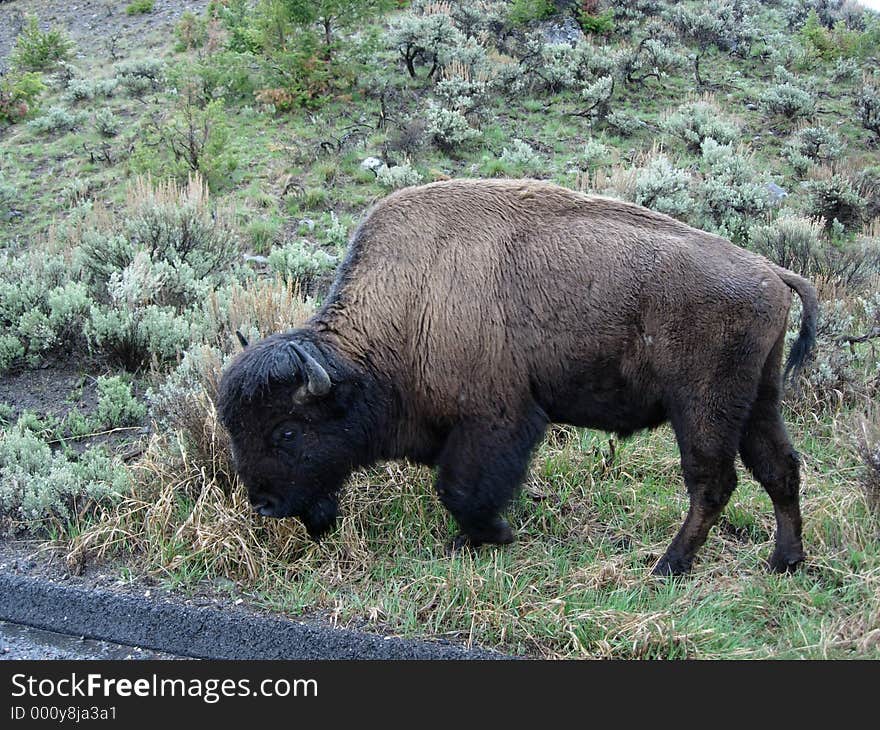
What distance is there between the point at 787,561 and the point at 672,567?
0.65 m

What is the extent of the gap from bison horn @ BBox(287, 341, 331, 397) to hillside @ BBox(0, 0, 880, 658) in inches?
41.9

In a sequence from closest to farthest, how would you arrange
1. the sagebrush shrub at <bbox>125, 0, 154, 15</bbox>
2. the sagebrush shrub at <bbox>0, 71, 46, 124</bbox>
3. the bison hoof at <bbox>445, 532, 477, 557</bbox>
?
the bison hoof at <bbox>445, 532, 477, 557</bbox> < the sagebrush shrub at <bbox>0, 71, 46, 124</bbox> < the sagebrush shrub at <bbox>125, 0, 154, 15</bbox>

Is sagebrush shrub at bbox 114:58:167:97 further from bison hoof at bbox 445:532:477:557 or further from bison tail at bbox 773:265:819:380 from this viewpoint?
bison tail at bbox 773:265:819:380

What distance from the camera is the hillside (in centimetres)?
478

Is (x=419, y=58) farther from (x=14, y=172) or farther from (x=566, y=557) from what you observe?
(x=566, y=557)

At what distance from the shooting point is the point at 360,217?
1068 centimetres

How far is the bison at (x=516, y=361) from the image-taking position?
4.59 metres

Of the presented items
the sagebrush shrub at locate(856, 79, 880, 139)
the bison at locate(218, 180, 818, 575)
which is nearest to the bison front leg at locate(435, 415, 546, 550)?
the bison at locate(218, 180, 818, 575)

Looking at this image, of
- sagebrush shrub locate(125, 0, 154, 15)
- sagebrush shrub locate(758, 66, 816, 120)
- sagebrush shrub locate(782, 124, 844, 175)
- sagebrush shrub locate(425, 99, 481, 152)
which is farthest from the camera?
sagebrush shrub locate(125, 0, 154, 15)

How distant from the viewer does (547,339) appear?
4824mm

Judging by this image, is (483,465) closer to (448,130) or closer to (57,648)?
(57,648)

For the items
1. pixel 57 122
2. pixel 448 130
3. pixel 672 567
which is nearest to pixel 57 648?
pixel 672 567

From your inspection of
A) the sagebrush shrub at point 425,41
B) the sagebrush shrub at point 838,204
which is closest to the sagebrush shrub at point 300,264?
the sagebrush shrub at point 838,204

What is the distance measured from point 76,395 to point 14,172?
7307 millimetres
